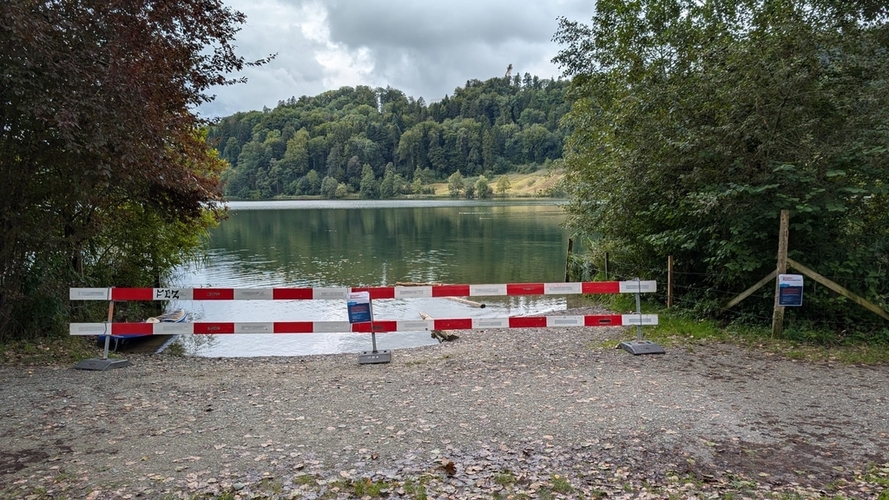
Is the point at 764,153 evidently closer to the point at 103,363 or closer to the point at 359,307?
the point at 359,307

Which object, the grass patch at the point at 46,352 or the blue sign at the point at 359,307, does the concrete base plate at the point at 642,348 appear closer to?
the blue sign at the point at 359,307

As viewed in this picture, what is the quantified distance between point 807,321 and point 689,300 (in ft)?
8.17

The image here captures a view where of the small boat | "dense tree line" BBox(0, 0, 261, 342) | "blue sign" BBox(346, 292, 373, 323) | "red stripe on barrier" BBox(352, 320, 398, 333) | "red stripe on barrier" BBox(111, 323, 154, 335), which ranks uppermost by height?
"dense tree line" BBox(0, 0, 261, 342)

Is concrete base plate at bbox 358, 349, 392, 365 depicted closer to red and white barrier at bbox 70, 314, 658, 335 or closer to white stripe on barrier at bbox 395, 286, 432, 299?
red and white barrier at bbox 70, 314, 658, 335

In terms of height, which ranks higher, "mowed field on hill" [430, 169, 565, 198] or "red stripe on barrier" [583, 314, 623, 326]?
"mowed field on hill" [430, 169, 565, 198]

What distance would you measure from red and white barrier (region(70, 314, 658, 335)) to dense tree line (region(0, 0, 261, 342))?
78.7 inches

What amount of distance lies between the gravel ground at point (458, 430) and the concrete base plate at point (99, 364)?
1.16 feet

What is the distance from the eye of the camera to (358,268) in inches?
1258

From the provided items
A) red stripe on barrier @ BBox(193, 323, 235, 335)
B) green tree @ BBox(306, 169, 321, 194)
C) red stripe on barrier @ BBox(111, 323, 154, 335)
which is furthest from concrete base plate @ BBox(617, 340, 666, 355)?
green tree @ BBox(306, 169, 321, 194)

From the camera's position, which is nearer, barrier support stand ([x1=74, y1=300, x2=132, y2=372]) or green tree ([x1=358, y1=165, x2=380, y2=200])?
barrier support stand ([x1=74, y1=300, x2=132, y2=372])

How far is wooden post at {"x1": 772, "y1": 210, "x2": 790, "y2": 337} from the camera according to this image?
9.31 metres

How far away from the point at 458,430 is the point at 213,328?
16.3ft

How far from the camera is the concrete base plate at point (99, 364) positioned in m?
8.26

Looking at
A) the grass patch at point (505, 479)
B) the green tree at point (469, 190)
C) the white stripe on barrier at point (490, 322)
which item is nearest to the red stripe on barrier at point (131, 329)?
the white stripe on barrier at point (490, 322)
